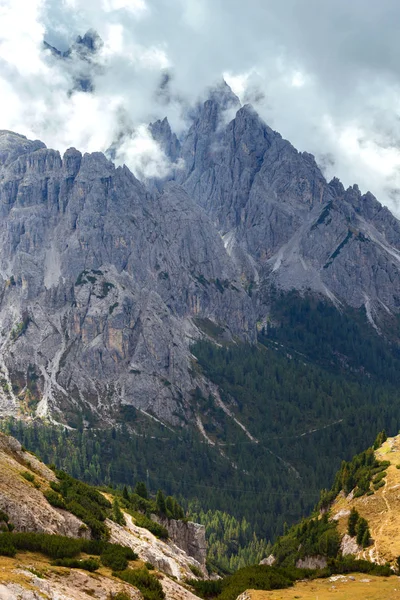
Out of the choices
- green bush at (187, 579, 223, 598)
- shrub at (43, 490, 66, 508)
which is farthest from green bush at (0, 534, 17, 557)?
green bush at (187, 579, 223, 598)

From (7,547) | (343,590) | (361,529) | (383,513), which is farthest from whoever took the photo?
(383,513)

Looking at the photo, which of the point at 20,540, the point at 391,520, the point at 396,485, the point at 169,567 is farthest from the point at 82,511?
the point at 396,485

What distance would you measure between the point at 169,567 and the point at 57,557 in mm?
23225

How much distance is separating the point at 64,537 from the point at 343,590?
2883cm

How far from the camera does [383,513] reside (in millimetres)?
95250

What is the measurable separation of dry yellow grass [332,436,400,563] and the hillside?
2651 centimetres

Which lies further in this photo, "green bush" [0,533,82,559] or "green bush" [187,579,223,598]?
"green bush" [187,579,223,598]

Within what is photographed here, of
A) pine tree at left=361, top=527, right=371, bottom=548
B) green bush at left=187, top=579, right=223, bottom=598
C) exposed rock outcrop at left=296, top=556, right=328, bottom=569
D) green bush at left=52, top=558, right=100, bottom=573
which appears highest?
green bush at left=52, top=558, right=100, bottom=573

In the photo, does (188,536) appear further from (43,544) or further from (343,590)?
(43,544)

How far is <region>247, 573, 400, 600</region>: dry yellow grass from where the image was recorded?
177 feet

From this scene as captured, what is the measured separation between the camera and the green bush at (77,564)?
48.0m

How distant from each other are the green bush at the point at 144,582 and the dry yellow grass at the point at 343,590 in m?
9.21

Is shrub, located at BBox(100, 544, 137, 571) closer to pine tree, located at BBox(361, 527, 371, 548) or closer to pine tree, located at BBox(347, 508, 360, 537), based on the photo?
pine tree, located at BBox(361, 527, 371, 548)

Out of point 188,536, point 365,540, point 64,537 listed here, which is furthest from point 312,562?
point 64,537
